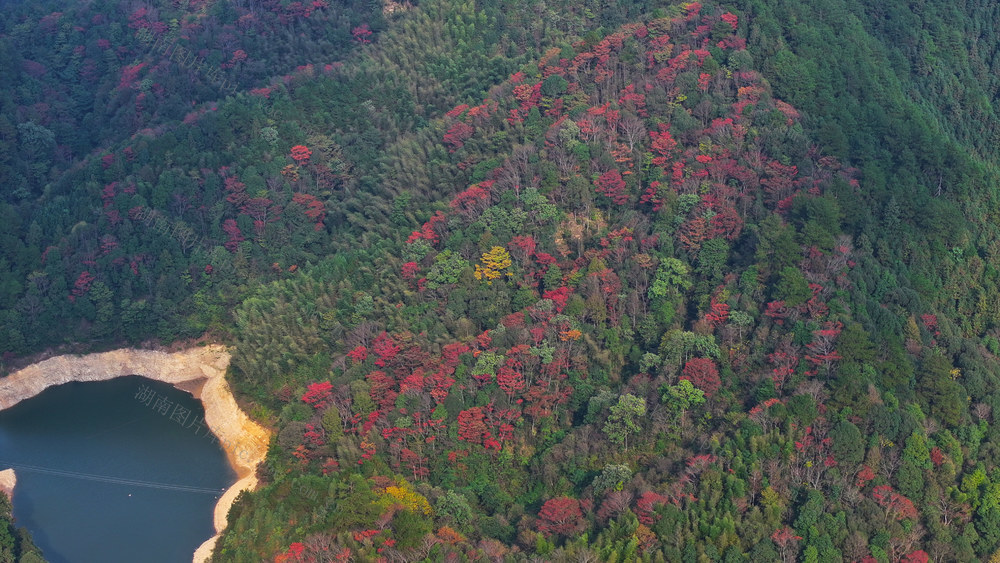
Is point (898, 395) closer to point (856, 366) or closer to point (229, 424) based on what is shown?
point (856, 366)

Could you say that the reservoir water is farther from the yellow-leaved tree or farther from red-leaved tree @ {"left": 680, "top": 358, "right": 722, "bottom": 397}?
red-leaved tree @ {"left": 680, "top": 358, "right": 722, "bottom": 397}

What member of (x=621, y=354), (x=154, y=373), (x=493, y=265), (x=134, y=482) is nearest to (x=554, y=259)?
(x=493, y=265)

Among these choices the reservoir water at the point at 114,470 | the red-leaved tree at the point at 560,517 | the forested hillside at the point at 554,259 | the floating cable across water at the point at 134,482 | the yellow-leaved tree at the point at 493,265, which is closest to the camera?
the red-leaved tree at the point at 560,517

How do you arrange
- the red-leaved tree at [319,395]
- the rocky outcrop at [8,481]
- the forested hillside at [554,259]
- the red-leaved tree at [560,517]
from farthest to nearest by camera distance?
the rocky outcrop at [8,481], the red-leaved tree at [319,395], the forested hillside at [554,259], the red-leaved tree at [560,517]

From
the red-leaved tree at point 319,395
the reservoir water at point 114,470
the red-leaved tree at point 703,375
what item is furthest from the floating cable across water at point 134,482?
the red-leaved tree at point 703,375

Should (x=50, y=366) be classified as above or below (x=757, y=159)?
below

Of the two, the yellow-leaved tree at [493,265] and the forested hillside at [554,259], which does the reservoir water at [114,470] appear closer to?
the forested hillside at [554,259]

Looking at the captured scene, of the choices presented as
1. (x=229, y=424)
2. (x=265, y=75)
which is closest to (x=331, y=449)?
(x=229, y=424)
